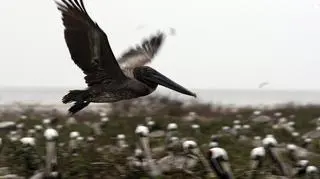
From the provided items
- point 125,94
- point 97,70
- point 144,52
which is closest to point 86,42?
point 97,70

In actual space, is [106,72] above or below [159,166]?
above

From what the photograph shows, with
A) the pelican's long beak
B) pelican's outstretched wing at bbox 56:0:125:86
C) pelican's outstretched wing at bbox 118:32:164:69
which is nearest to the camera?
pelican's outstretched wing at bbox 56:0:125:86

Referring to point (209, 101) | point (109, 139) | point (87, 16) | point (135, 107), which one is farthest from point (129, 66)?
point (209, 101)

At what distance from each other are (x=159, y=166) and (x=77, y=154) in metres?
1.40

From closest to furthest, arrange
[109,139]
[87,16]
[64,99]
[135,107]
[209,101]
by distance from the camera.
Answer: [87,16] → [64,99] → [109,139] → [135,107] → [209,101]

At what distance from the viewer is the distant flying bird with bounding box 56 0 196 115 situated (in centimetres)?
760

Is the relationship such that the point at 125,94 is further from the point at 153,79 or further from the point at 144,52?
the point at 144,52

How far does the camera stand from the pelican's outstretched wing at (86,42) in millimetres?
7570

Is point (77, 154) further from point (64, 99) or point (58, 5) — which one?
point (58, 5)

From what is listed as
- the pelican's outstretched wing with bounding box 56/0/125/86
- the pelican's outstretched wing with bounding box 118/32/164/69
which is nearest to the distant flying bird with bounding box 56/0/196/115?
the pelican's outstretched wing with bounding box 56/0/125/86

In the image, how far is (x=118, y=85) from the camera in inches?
326

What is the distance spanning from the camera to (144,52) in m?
10.2

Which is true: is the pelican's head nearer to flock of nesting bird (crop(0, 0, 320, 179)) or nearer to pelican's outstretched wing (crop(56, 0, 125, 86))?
flock of nesting bird (crop(0, 0, 320, 179))

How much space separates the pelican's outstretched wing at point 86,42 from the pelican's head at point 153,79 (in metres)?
0.47
